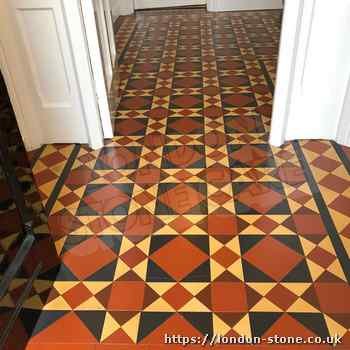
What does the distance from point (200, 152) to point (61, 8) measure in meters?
1.35

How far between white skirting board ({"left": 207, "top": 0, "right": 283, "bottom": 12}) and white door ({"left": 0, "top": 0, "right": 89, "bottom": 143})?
415 cm

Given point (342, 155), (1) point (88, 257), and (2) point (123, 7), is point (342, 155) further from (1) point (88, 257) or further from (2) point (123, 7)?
(2) point (123, 7)

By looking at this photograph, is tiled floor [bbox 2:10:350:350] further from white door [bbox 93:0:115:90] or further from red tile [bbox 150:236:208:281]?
white door [bbox 93:0:115:90]

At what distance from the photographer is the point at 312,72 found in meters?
2.73

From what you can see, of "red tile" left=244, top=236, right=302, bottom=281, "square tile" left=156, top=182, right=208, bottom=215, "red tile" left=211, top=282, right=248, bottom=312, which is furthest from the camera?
"square tile" left=156, top=182, right=208, bottom=215

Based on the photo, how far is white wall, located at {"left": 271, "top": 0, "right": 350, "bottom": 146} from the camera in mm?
2502

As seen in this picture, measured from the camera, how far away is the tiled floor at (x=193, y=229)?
1754mm

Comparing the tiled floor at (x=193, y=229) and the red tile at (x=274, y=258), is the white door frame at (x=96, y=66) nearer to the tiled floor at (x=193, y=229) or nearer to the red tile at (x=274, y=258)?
the tiled floor at (x=193, y=229)

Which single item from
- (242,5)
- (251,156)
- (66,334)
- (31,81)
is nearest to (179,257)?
(66,334)

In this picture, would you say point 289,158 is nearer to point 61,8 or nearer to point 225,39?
point 61,8

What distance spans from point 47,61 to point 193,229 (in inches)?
62.5

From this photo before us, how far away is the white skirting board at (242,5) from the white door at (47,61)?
415 cm

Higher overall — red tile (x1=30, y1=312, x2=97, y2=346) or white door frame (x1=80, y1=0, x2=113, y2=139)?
white door frame (x1=80, y1=0, x2=113, y2=139)

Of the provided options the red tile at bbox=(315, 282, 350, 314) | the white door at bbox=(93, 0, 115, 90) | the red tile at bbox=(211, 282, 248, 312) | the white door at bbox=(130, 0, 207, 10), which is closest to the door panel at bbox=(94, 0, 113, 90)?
the white door at bbox=(93, 0, 115, 90)
